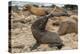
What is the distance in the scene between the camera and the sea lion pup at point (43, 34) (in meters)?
2.10

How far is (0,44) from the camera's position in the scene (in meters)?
1.97

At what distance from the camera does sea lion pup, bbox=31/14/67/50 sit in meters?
2.10

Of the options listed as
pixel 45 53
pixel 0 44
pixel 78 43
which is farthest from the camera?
pixel 78 43

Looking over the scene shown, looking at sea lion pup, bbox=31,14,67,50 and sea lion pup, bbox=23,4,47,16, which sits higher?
sea lion pup, bbox=23,4,47,16

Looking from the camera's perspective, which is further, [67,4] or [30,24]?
[67,4]

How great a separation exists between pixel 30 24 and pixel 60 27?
43cm

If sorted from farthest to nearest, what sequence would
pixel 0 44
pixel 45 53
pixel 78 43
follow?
1. pixel 78 43
2. pixel 45 53
3. pixel 0 44

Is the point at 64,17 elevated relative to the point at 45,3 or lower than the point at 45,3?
lower

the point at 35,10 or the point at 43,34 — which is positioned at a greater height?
the point at 35,10

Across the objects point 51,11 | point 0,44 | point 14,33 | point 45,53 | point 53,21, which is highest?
point 51,11

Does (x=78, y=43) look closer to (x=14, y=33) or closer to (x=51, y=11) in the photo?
(x=51, y=11)

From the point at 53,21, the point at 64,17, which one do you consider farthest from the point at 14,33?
the point at 64,17

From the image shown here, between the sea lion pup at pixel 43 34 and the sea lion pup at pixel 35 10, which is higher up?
the sea lion pup at pixel 35 10

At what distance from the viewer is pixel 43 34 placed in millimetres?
2129
